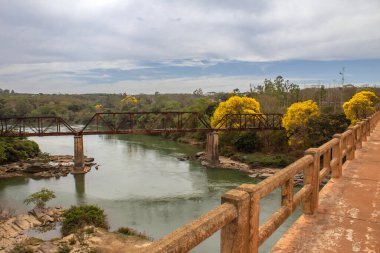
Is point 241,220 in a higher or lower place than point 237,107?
lower

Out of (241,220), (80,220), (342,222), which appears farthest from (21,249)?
(241,220)

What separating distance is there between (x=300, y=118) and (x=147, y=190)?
25936 millimetres

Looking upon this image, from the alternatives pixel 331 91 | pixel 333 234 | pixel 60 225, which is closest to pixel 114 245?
pixel 60 225

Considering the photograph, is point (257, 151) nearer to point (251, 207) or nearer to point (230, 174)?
point (230, 174)

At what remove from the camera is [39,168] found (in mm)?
51062

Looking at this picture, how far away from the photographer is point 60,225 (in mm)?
29078

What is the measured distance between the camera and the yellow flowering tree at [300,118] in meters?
51.8

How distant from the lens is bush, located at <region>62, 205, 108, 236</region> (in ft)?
88.5

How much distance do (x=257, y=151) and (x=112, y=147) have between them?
3197 centimetres

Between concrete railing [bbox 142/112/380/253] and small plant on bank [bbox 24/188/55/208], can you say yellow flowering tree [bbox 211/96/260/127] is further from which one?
concrete railing [bbox 142/112/380/253]

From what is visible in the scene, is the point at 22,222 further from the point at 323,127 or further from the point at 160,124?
the point at 160,124

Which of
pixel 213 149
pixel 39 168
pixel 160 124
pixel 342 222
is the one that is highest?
pixel 342 222

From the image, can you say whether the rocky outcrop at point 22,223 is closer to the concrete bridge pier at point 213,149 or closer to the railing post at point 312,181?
the railing post at point 312,181

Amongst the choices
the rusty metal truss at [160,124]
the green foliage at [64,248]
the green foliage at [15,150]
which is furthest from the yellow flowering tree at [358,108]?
the green foliage at [15,150]
